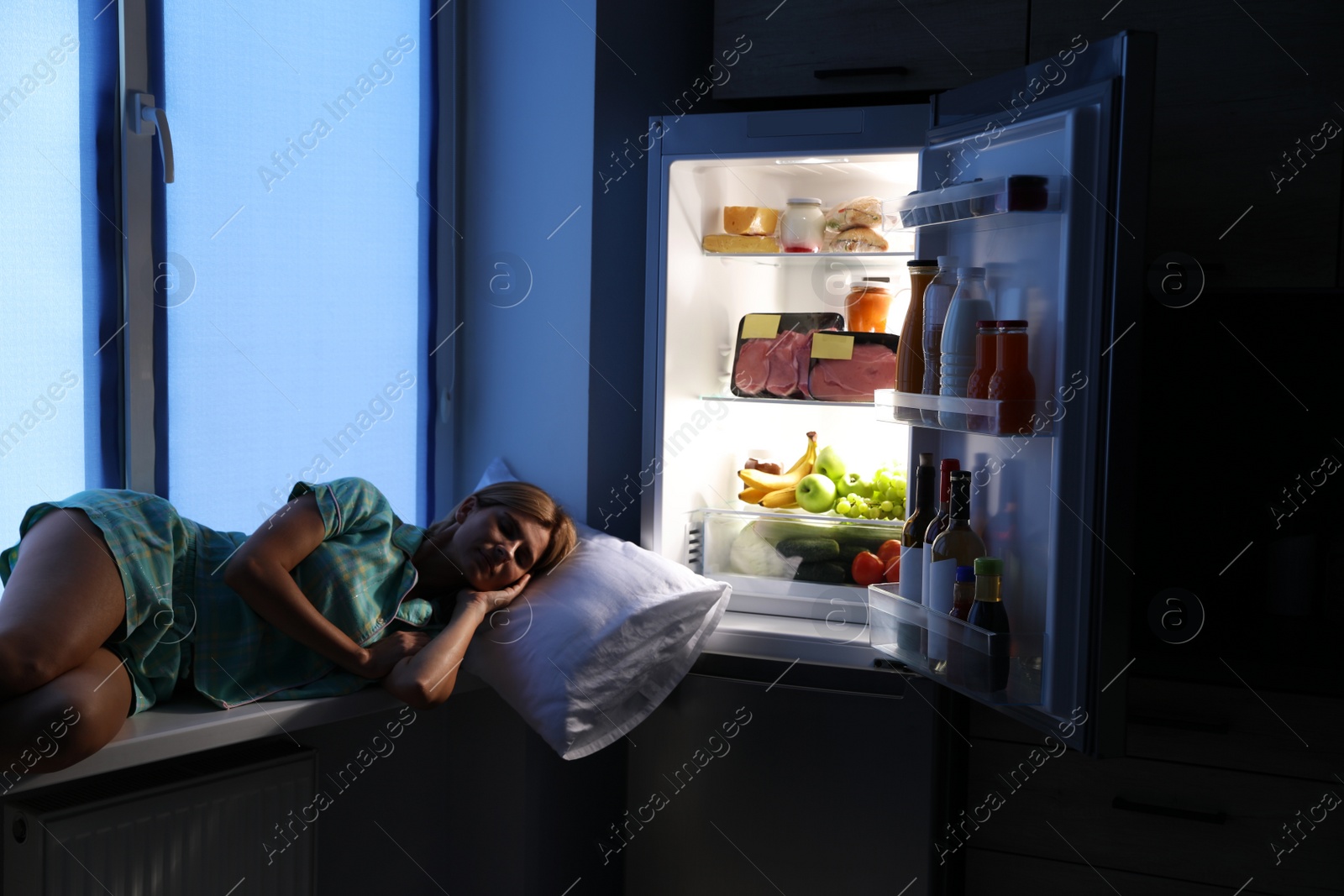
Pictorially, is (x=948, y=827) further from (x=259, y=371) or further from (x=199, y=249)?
(x=199, y=249)

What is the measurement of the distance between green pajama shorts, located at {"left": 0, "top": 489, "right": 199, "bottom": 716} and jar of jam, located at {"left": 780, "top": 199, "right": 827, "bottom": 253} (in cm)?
121

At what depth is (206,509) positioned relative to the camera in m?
1.76

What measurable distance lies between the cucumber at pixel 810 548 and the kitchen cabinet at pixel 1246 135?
0.76 m

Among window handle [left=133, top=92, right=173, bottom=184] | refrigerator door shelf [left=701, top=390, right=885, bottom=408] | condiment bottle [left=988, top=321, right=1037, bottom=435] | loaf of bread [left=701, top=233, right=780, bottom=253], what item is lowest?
refrigerator door shelf [left=701, top=390, right=885, bottom=408]

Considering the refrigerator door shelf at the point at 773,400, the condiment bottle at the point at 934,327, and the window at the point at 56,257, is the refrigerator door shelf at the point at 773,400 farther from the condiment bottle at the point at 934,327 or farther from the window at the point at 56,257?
the window at the point at 56,257

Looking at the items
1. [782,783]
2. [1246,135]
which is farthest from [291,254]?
[1246,135]

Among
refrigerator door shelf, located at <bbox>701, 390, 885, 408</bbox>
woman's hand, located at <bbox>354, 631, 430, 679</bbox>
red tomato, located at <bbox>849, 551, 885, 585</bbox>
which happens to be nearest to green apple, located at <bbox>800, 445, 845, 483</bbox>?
refrigerator door shelf, located at <bbox>701, 390, 885, 408</bbox>

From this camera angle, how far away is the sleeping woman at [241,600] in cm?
127

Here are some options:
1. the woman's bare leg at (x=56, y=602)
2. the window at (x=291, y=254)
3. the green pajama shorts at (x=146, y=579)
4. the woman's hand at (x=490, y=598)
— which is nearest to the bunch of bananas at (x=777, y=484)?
the woman's hand at (x=490, y=598)

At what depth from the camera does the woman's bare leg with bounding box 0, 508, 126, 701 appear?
1.24 metres

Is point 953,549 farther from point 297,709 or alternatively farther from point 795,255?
point 297,709

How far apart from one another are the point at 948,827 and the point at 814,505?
63cm

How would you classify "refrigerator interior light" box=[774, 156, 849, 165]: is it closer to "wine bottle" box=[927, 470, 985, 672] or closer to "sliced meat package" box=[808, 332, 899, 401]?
"sliced meat package" box=[808, 332, 899, 401]

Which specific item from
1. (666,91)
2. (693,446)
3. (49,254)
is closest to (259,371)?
(49,254)
